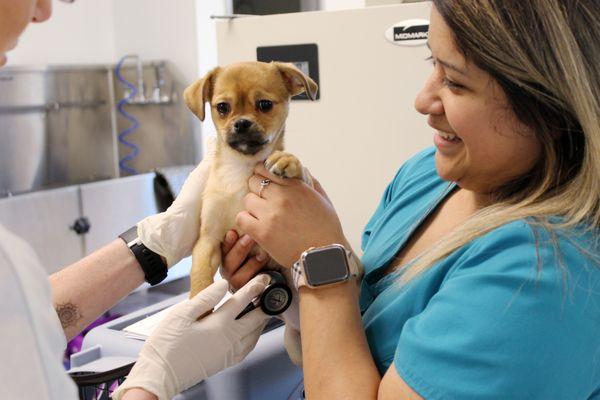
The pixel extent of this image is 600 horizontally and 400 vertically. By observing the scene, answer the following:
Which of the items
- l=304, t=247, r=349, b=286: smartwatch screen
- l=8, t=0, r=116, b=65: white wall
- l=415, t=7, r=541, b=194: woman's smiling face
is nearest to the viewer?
l=415, t=7, r=541, b=194: woman's smiling face

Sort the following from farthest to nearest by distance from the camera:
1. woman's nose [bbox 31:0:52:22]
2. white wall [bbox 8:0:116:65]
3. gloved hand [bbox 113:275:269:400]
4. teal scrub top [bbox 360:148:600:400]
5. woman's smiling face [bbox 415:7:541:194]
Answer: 1. white wall [bbox 8:0:116:65]
2. gloved hand [bbox 113:275:269:400]
3. woman's smiling face [bbox 415:7:541:194]
4. teal scrub top [bbox 360:148:600:400]
5. woman's nose [bbox 31:0:52:22]

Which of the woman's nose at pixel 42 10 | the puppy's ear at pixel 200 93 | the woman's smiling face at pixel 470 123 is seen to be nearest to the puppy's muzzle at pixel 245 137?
the puppy's ear at pixel 200 93

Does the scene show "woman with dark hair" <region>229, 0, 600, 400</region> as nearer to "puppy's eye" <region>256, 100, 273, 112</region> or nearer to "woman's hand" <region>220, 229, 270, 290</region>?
"woman's hand" <region>220, 229, 270, 290</region>

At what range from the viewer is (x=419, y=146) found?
1.68m

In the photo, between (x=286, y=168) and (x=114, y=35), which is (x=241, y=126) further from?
(x=114, y=35)

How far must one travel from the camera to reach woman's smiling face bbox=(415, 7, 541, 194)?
33.1 inches

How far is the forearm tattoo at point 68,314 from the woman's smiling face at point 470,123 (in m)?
0.72

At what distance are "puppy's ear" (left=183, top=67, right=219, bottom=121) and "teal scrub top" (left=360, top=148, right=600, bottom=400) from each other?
641 millimetres

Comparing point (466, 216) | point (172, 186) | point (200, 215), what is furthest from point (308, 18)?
point (172, 186)

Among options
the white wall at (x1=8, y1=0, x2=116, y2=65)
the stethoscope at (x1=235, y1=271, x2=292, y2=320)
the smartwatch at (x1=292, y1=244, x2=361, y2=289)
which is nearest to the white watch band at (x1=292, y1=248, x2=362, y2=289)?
the smartwatch at (x1=292, y1=244, x2=361, y2=289)

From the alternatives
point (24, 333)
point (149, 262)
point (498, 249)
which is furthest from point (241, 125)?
point (24, 333)

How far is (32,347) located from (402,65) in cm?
131

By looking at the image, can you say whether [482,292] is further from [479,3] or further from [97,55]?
[97,55]

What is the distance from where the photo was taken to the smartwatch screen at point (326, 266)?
0.97 meters
